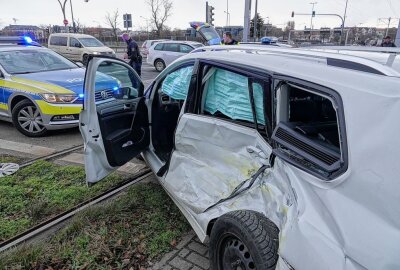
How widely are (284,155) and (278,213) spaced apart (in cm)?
33

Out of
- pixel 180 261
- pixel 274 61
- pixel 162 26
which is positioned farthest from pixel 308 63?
pixel 162 26

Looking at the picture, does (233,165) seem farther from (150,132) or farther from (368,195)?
(150,132)

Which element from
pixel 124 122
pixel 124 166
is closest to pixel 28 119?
pixel 124 166

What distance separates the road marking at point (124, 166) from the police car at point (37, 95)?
101cm

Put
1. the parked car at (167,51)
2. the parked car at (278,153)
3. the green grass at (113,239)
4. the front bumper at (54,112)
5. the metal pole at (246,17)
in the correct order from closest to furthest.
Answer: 1. the parked car at (278,153)
2. the green grass at (113,239)
3. the front bumper at (54,112)
4. the metal pole at (246,17)
5. the parked car at (167,51)

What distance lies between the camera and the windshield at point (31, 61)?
6.39m

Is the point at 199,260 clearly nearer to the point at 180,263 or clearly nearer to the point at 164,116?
the point at 180,263

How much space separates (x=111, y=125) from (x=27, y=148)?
2863 mm

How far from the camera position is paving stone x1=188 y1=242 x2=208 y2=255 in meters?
2.89

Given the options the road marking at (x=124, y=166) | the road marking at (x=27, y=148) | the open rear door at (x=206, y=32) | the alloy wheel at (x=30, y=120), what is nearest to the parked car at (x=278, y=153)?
the road marking at (x=124, y=166)

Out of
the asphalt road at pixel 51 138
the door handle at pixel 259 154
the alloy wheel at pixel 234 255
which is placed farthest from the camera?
the asphalt road at pixel 51 138

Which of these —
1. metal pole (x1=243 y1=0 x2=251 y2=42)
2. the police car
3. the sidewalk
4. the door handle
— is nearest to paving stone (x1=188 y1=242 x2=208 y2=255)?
the sidewalk

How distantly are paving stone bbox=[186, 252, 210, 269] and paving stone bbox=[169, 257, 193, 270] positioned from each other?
0.05 meters

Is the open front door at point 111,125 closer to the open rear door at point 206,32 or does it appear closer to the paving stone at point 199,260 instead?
the paving stone at point 199,260
